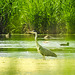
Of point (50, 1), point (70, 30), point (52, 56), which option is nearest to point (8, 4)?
point (50, 1)

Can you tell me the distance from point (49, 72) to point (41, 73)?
0.71 ft

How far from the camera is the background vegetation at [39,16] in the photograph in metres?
31.3

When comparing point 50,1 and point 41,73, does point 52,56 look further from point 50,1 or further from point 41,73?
point 50,1

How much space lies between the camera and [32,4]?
1248 inches

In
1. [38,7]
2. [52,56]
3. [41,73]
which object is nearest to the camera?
[41,73]

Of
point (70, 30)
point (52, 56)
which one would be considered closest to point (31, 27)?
point (70, 30)

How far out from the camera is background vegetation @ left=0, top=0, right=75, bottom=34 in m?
31.3

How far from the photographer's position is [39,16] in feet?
105

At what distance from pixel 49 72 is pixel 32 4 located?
24388 mm

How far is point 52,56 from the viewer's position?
11.0 metres

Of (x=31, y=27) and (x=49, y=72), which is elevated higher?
(x=49, y=72)

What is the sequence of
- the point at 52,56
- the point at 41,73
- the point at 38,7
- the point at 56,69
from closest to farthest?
the point at 41,73 < the point at 56,69 < the point at 52,56 < the point at 38,7

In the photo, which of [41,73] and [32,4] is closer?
[41,73]

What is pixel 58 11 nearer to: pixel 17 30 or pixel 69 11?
pixel 69 11
